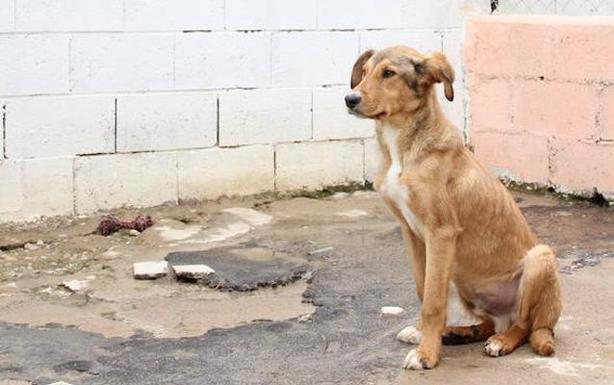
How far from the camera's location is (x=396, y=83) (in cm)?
449

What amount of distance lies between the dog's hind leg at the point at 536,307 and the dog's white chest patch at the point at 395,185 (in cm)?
48

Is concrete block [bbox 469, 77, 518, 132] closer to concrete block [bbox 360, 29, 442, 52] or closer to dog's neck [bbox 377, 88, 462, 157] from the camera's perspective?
concrete block [bbox 360, 29, 442, 52]

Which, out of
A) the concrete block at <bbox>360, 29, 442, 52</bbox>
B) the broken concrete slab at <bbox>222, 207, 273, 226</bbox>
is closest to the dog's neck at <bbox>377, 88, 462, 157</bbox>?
the broken concrete slab at <bbox>222, 207, 273, 226</bbox>

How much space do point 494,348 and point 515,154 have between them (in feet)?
13.4

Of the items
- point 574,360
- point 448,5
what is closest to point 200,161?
point 448,5

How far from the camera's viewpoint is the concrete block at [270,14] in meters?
7.59

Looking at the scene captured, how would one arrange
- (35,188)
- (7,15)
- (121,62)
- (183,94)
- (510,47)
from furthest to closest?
(510,47)
(183,94)
(121,62)
(35,188)
(7,15)

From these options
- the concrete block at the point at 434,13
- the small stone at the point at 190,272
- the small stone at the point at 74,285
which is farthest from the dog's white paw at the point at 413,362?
the concrete block at the point at 434,13

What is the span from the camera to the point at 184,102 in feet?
24.4

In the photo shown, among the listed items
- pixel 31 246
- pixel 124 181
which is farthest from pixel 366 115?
pixel 124 181

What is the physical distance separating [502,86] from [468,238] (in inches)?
162

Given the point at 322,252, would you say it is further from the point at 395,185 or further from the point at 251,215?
the point at 395,185

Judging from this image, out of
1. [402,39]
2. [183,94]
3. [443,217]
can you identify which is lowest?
[443,217]

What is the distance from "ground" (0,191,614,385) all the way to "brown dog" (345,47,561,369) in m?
0.16
